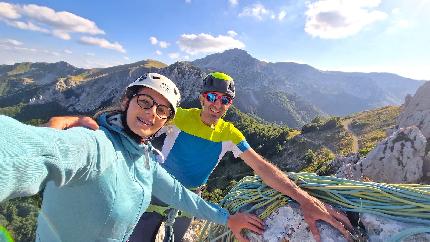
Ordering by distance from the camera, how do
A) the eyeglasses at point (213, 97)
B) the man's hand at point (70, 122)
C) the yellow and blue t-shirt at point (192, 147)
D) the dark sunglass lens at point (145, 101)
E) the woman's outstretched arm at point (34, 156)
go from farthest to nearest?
the eyeglasses at point (213, 97) < the yellow and blue t-shirt at point (192, 147) < the dark sunglass lens at point (145, 101) < the man's hand at point (70, 122) < the woman's outstretched arm at point (34, 156)

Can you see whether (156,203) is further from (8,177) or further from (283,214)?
(8,177)

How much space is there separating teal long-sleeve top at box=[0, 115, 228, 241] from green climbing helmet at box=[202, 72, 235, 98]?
7.80 feet

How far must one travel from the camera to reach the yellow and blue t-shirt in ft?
19.7

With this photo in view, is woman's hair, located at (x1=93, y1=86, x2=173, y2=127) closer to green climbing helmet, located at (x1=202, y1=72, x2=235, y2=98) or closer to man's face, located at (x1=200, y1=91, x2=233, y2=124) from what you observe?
man's face, located at (x1=200, y1=91, x2=233, y2=124)

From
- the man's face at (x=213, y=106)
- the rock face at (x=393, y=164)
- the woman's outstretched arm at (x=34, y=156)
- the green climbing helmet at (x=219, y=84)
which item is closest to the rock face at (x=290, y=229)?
the man's face at (x=213, y=106)

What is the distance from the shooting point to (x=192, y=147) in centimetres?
600

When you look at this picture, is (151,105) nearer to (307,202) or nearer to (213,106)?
(307,202)

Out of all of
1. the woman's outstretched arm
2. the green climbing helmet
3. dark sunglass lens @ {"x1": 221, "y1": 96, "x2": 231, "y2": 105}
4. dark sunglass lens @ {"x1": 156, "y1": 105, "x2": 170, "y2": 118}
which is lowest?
the woman's outstretched arm

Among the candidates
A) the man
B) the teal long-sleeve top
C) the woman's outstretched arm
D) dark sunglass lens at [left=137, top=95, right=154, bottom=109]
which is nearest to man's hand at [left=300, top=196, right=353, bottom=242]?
the man

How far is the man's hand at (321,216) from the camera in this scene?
4.17m

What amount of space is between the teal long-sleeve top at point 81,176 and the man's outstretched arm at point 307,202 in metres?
1.26

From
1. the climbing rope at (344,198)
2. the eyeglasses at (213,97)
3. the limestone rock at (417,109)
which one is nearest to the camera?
the climbing rope at (344,198)

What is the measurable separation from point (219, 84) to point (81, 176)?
4094 mm

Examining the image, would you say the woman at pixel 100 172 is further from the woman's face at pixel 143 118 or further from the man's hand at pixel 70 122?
the man's hand at pixel 70 122
